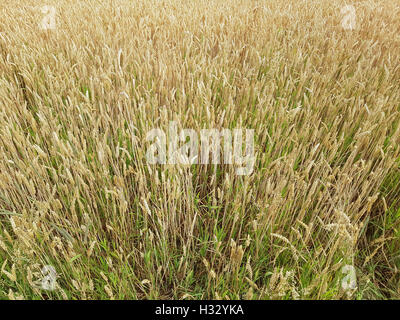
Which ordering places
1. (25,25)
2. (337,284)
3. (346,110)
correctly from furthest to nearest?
(25,25) → (346,110) → (337,284)

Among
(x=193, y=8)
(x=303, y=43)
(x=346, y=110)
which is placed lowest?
(x=346, y=110)

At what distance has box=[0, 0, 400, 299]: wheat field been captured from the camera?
0.92 meters

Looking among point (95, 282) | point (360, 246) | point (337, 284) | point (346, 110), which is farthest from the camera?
point (346, 110)

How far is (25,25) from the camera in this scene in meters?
2.54

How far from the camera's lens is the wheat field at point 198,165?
92 cm

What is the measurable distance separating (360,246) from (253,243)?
1.62 feet

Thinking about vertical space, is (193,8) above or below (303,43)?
above

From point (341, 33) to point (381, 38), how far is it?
33cm

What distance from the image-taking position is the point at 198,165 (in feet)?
4.23

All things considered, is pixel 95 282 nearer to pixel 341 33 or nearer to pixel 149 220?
pixel 149 220
